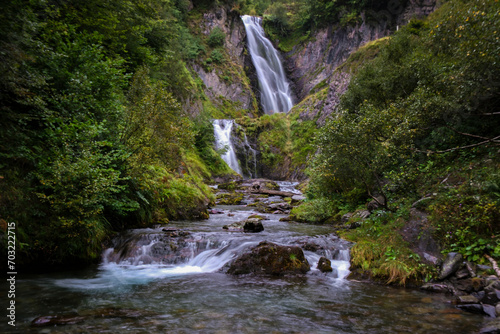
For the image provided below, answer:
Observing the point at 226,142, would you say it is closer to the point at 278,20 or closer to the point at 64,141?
the point at 64,141

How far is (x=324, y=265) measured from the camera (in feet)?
26.0

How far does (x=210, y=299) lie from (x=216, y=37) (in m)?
52.4

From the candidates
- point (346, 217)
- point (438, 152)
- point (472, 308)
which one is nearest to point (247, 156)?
point (346, 217)

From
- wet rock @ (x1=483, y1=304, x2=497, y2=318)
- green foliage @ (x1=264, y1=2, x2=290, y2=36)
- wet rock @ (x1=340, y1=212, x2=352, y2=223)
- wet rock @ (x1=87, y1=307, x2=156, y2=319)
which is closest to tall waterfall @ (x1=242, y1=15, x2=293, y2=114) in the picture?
green foliage @ (x1=264, y1=2, x2=290, y2=36)

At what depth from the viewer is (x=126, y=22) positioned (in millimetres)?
15422

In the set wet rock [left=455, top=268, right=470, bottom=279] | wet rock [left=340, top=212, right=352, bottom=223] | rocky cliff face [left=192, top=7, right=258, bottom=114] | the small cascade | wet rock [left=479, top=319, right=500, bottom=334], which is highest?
rocky cliff face [left=192, top=7, right=258, bottom=114]

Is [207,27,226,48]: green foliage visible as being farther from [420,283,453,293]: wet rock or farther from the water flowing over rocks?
[420,283,453,293]: wet rock

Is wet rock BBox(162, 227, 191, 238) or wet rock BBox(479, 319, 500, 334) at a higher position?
wet rock BBox(162, 227, 191, 238)

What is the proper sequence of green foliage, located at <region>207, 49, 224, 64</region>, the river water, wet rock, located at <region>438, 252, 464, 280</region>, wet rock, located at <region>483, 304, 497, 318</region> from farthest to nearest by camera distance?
green foliage, located at <region>207, 49, 224, 64</region> < wet rock, located at <region>438, 252, 464, 280</region> < wet rock, located at <region>483, 304, 497, 318</region> < the river water

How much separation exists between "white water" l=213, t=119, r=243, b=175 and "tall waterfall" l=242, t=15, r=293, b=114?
15818 mm

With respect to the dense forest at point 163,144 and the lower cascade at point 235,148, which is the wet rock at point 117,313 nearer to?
the dense forest at point 163,144

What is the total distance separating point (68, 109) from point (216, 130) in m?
29.5

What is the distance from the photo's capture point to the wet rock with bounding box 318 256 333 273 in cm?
786

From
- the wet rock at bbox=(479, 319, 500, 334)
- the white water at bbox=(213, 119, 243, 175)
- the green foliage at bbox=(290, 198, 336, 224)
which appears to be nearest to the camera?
the wet rock at bbox=(479, 319, 500, 334)
